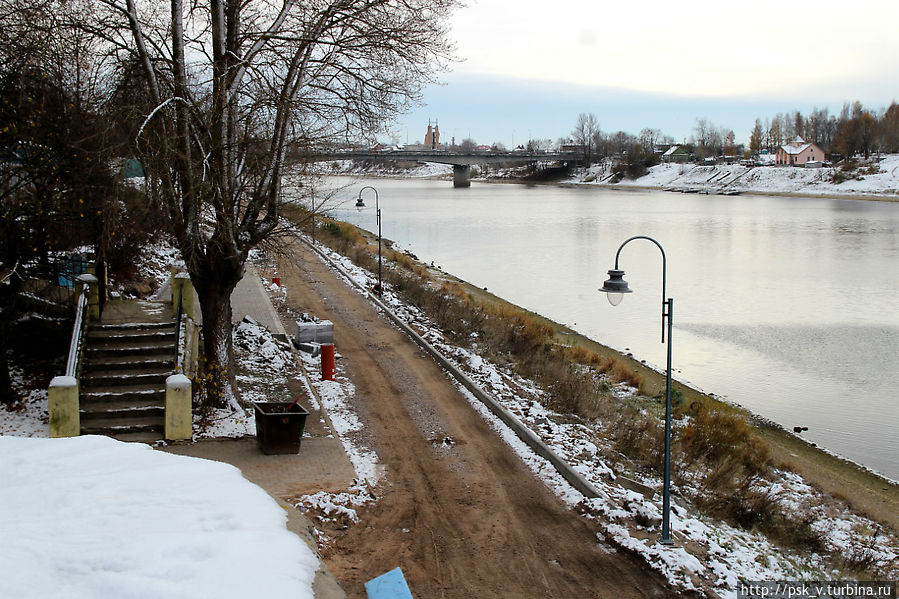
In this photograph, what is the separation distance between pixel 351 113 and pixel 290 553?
9156 mm

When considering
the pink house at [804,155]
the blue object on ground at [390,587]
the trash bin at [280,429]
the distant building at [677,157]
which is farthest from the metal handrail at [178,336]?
the distant building at [677,157]

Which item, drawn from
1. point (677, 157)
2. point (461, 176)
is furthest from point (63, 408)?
point (677, 157)

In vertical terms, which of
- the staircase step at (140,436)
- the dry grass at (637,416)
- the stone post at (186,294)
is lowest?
the dry grass at (637,416)

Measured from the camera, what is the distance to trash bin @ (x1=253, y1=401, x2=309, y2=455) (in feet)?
39.3

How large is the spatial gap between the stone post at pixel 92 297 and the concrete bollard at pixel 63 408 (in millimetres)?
2970

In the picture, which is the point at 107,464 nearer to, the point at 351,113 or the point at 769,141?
the point at 351,113

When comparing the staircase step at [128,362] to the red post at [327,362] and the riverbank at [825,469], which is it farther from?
the riverbank at [825,469]

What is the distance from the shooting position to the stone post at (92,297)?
14.2 meters

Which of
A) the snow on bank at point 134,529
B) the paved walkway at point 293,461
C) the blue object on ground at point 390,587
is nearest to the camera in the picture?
the snow on bank at point 134,529

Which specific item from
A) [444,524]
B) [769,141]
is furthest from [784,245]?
[769,141]

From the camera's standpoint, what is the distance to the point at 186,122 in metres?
12.5

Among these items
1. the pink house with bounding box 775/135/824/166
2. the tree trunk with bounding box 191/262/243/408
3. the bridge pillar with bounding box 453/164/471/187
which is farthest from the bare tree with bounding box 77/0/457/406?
the pink house with bounding box 775/135/824/166

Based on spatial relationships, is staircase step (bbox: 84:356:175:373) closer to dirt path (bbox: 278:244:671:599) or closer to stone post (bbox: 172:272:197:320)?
stone post (bbox: 172:272:197:320)

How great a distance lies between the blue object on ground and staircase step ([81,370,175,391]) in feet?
22.4
